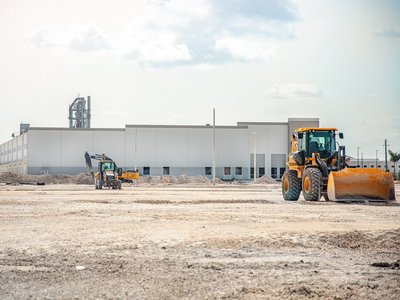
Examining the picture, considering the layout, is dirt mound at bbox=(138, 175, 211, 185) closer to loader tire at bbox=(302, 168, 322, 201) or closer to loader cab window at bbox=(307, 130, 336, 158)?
loader cab window at bbox=(307, 130, 336, 158)

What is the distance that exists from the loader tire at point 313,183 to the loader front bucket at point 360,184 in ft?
2.82

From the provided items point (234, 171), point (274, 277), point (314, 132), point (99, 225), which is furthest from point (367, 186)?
point (234, 171)

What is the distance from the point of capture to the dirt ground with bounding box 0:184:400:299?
7484mm

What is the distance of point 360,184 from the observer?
24016mm

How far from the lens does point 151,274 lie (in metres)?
8.55

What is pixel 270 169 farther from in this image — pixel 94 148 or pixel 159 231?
pixel 159 231

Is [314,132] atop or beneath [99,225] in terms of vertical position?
atop

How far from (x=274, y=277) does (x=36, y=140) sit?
9063 cm

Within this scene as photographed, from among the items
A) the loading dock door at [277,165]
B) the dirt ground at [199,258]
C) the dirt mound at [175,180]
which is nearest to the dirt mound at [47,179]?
the dirt mound at [175,180]

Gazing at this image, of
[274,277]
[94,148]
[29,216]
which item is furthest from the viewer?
[94,148]

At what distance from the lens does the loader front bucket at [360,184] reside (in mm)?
23891

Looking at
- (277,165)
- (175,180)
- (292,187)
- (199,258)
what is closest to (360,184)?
(292,187)

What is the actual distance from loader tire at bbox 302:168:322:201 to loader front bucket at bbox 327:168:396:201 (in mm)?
860

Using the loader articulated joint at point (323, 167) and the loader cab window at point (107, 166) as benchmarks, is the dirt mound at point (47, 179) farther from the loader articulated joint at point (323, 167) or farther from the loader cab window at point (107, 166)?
the loader articulated joint at point (323, 167)
